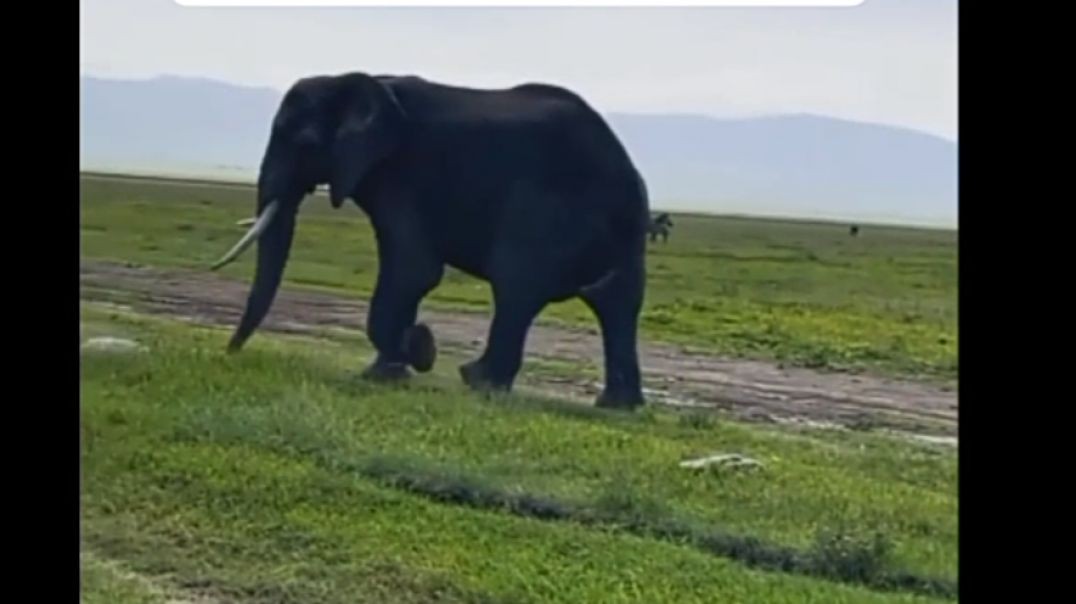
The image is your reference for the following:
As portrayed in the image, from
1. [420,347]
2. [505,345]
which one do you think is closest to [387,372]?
[420,347]

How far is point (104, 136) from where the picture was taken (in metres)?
2.22

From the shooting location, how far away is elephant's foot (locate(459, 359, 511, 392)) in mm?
2150

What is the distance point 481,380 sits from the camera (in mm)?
2152

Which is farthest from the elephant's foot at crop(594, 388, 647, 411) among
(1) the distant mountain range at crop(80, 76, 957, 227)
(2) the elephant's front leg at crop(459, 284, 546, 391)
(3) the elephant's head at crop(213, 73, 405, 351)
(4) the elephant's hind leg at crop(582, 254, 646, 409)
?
(3) the elephant's head at crop(213, 73, 405, 351)

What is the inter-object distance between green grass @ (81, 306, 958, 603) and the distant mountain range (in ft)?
0.80

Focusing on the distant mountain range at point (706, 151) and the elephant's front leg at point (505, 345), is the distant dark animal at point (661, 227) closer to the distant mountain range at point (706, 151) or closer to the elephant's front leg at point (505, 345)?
the distant mountain range at point (706, 151)

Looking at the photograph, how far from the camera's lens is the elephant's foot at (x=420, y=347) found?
7.11ft

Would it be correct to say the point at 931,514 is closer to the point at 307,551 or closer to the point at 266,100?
the point at 307,551

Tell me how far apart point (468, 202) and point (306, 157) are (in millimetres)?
228

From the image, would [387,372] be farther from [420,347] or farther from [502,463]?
[502,463]

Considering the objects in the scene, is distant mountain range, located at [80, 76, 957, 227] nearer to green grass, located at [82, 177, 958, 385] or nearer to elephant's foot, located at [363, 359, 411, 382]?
green grass, located at [82, 177, 958, 385]

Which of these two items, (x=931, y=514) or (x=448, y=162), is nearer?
(x=931, y=514)
